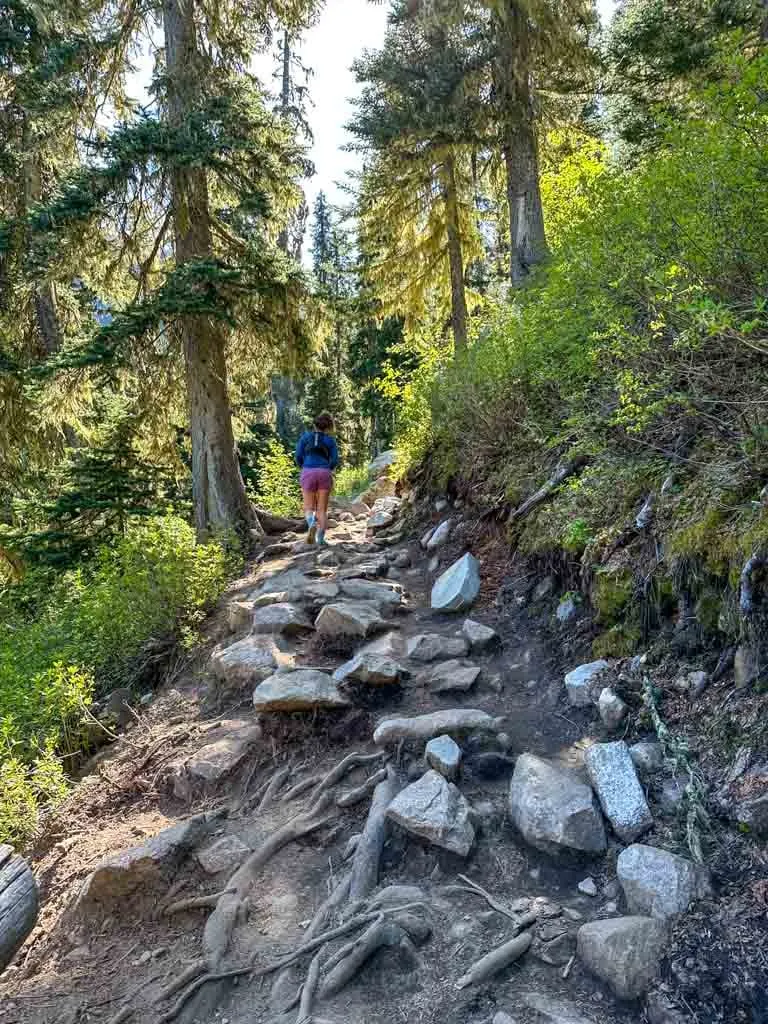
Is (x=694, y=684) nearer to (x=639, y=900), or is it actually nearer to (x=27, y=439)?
(x=639, y=900)

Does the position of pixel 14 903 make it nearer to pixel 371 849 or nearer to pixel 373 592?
pixel 371 849

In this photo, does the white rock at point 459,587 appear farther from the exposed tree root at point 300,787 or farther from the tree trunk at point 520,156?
the tree trunk at point 520,156

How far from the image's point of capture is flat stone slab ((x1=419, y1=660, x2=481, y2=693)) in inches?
173

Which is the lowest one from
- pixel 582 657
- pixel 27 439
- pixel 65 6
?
pixel 582 657

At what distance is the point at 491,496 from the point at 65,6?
1033cm

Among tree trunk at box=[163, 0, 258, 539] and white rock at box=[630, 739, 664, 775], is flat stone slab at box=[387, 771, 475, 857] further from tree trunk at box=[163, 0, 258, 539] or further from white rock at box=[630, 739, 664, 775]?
tree trunk at box=[163, 0, 258, 539]

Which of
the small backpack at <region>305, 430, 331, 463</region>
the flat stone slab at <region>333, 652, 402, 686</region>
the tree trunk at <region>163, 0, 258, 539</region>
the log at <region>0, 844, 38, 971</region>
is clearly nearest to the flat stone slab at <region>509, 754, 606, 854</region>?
the flat stone slab at <region>333, 652, 402, 686</region>

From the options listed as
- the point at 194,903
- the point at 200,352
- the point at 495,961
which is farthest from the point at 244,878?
the point at 200,352

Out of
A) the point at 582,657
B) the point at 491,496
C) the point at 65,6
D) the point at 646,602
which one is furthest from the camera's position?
the point at 65,6

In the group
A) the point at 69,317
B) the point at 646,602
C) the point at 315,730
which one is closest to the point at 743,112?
the point at 646,602

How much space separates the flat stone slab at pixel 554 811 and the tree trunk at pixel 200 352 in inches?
297

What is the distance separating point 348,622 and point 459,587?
107 centimetres

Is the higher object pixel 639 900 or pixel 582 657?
pixel 582 657

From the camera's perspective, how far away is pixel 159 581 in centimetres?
736
